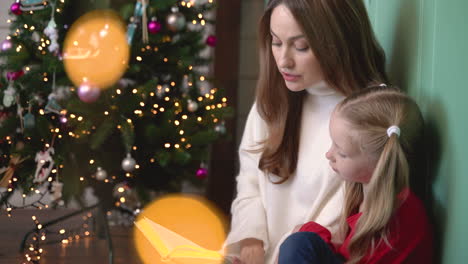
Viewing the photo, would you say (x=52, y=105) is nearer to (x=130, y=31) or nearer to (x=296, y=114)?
(x=130, y=31)

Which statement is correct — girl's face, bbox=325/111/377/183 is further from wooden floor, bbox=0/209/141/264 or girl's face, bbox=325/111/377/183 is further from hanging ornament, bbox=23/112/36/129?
hanging ornament, bbox=23/112/36/129

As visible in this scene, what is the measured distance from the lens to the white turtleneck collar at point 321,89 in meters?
1.46

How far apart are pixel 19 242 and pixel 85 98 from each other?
0.67m

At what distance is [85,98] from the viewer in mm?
2781

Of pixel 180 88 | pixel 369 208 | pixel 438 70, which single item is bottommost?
pixel 180 88

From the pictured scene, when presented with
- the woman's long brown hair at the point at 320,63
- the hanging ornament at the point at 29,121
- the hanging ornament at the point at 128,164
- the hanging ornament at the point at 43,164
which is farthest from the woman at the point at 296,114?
the hanging ornament at the point at 29,121

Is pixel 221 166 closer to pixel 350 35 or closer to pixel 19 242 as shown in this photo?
pixel 19 242

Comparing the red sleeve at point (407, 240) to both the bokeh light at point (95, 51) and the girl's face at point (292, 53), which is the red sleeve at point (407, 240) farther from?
the bokeh light at point (95, 51)

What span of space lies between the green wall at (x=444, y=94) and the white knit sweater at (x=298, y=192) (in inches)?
8.8

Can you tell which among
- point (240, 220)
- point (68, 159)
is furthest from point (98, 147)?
point (240, 220)

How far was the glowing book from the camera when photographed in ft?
4.59

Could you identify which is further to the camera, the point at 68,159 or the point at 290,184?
the point at 68,159

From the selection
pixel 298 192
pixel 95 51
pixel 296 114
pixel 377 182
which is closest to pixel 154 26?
pixel 95 51

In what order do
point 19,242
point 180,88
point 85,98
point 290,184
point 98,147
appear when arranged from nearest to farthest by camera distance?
point 290,184 → point 19,242 → point 85,98 → point 98,147 → point 180,88
